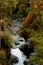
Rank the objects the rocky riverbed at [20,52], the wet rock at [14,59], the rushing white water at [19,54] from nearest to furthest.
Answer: the wet rock at [14,59] < the rocky riverbed at [20,52] < the rushing white water at [19,54]

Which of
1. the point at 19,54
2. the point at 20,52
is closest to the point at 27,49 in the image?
the point at 20,52

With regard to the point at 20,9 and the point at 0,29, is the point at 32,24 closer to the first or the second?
the point at 0,29

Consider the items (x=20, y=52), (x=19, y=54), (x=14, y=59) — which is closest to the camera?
(x=14, y=59)

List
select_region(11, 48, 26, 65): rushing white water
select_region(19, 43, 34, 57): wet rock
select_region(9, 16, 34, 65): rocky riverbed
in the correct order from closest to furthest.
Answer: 1. select_region(9, 16, 34, 65): rocky riverbed
2. select_region(11, 48, 26, 65): rushing white water
3. select_region(19, 43, 34, 57): wet rock

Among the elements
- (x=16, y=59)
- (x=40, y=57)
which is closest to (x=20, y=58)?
(x=16, y=59)

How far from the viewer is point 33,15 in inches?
1087

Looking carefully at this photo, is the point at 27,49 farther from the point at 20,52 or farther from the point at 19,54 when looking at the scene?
the point at 19,54

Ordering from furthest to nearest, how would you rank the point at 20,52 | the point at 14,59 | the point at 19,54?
the point at 20,52 < the point at 19,54 < the point at 14,59

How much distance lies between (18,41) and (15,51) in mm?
2676

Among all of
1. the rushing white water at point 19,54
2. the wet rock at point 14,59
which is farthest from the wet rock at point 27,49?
the wet rock at point 14,59

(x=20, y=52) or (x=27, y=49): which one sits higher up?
(x=27, y=49)

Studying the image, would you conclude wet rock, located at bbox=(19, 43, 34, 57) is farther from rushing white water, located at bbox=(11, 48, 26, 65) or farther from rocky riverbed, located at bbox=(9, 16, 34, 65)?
rushing white water, located at bbox=(11, 48, 26, 65)

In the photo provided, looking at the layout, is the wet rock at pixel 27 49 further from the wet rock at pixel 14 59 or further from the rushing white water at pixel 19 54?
the wet rock at pixel 14 59

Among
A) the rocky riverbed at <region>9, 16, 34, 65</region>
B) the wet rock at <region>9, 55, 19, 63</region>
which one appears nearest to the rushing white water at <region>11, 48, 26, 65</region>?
the rocky riverbed at <region>9, 16, 34, 65</region>
